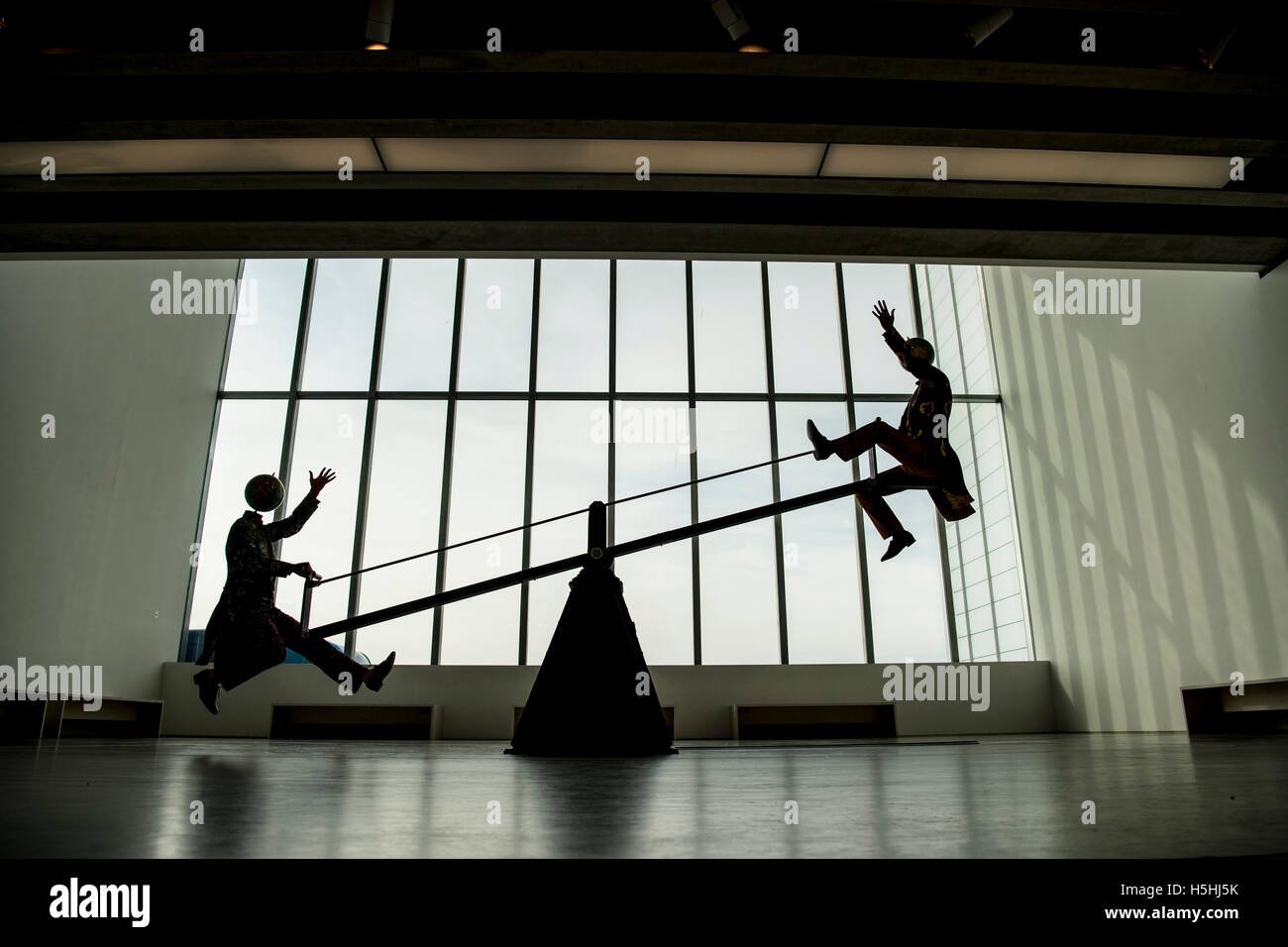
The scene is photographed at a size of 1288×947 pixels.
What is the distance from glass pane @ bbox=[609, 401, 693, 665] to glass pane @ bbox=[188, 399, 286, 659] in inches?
179

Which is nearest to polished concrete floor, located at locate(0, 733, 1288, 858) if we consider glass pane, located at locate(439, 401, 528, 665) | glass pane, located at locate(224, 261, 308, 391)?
glass pane, located at locate(439, 401, 528, 665)

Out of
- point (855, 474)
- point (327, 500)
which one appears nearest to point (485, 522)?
point (327, 500)

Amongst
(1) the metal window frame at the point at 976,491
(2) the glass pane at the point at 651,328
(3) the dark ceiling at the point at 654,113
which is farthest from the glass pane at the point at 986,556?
(3) the dark ceiling at the point at 654,113

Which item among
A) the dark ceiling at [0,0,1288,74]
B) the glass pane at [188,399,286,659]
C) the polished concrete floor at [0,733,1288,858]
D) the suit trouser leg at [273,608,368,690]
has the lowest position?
the polished concrete floor at [0,733,1288,858]

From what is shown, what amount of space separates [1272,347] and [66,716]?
34.4ft

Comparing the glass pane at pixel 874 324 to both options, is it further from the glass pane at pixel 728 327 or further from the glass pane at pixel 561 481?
the glass pane at pixel 561 481

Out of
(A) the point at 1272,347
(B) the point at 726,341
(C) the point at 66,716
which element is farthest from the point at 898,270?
(C) the point at 66,716

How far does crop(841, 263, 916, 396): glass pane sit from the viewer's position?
35.8 feet

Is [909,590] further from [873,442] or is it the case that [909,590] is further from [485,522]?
[873,442]

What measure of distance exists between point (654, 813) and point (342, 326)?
10877mm

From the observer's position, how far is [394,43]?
448 cm

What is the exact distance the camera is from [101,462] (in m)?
8.01

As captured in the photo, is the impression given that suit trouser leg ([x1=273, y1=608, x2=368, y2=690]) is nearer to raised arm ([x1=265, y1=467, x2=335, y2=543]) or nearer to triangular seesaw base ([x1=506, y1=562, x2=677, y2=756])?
raised arm ([x1=265, y1=467, x2=335, y2=543])
